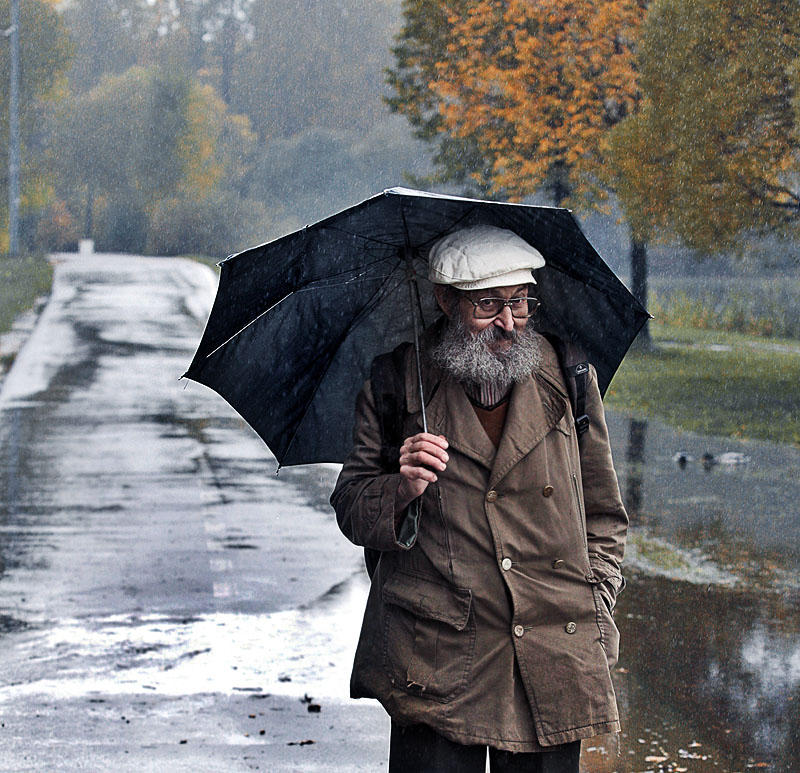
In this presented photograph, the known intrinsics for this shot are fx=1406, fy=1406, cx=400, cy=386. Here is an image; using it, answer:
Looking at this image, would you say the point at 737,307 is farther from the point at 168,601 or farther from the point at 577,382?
the point at 577,382

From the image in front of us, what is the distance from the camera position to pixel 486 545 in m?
3.21

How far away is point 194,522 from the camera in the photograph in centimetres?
973

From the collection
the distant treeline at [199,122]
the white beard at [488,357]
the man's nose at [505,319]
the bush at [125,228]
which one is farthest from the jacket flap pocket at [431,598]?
the bush at [125,228]

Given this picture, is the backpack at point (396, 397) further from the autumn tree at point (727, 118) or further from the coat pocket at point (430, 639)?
the autumn tree at point (727, 118)

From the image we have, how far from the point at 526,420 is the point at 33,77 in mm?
58909

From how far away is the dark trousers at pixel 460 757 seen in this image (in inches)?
128

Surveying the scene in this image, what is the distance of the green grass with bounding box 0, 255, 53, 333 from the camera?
27.7m

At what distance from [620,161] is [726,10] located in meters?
2.73

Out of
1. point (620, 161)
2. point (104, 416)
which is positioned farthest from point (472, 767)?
point (620, 161)

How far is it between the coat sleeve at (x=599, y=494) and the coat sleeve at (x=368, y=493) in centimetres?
47

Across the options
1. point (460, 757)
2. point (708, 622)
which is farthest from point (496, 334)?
point (708, 622)

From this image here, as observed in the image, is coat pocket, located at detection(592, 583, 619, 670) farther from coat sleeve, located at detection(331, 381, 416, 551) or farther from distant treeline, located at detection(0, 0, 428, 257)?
distant treeline, located at detection(0, 0, 428, 257)

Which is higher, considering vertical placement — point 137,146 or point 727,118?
point 727,118

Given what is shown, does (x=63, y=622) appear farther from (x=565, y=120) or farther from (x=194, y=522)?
(x=565, y=120)
